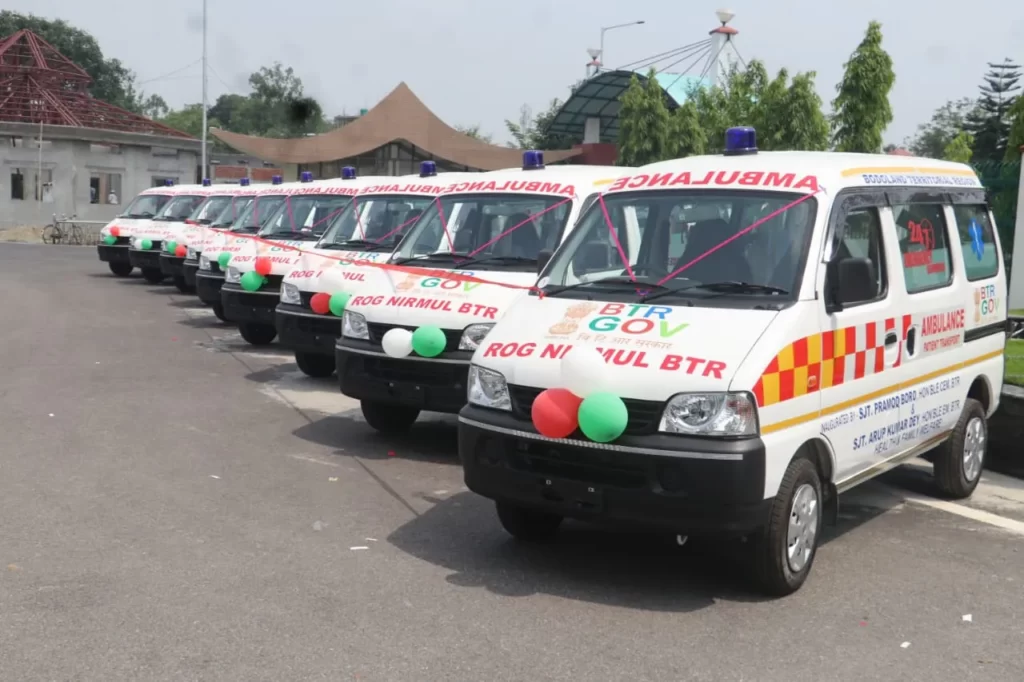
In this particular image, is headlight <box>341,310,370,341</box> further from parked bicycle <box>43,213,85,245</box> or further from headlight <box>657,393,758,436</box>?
parked bicycle <box>43,213,85,245</box>

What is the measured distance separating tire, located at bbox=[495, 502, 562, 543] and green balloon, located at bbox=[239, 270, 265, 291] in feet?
24.9

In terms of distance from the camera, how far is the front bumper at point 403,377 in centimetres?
784

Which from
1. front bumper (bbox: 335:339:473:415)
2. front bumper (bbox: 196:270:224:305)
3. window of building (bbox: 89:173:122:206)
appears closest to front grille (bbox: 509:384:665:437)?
front bumper (bbox: 335:339:473:415)

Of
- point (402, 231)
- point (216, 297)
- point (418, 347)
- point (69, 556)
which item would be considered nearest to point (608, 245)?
point (418, 347)

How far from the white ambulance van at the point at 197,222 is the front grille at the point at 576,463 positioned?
15.3 meters

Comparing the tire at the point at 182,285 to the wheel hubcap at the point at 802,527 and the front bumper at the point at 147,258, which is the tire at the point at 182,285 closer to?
the front bumper at the point at 147,258

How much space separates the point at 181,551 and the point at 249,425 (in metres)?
3.42

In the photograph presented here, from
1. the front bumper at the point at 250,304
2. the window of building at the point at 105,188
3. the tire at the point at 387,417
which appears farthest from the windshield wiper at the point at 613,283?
the window of building at the point at 105,188

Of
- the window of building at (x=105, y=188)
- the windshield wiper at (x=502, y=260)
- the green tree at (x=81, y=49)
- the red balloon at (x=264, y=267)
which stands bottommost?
the red balloon at (x=264, y=267)

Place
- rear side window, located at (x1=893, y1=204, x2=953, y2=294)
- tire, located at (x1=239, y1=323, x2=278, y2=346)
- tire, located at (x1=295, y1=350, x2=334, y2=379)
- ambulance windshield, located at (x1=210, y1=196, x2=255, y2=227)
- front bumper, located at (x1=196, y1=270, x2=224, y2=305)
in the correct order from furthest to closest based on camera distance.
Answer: ambulance windshield, located at (x1=210, y1=196, x2=255, y2=227) → front bumper, located at (x1=196, y1=270, x2=224, y2=305) → tire, located at (x1=239, y1=323, x2=278, y2=346) → tire, located at (x1=295, y1=350, x2=334, y2=379) → rear side window, located at (x1=893, y1=204, x2=953, y2=294)

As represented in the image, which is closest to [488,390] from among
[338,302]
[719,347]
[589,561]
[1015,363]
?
[589,561]

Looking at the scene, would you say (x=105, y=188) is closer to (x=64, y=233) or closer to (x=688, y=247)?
(x=64, y=233)

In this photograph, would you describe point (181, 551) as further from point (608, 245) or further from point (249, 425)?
point (249, 425)

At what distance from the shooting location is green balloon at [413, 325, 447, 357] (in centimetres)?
785
